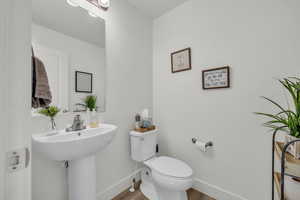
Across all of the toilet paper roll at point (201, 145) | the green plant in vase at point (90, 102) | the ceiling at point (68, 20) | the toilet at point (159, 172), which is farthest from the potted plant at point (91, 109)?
the toilet paper roll at point (201, 145)

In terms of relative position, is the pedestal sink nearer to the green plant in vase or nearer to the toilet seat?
the green plant in vase

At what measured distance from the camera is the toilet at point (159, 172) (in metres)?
1.16

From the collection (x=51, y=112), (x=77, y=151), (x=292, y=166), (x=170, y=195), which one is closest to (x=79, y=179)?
(x=77, y=151)

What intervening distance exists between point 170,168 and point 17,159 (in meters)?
1.18

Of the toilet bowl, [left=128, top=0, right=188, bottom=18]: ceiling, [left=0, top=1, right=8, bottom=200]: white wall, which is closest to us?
[left=0, top=1, right=8, bottom=200]: white wall

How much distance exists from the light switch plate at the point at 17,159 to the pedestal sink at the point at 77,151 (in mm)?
385

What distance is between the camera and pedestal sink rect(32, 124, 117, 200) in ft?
2.68

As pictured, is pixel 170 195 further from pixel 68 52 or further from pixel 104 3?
pixel 104 3

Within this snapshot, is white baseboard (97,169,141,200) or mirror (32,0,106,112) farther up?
mirror (32,0,106,112)

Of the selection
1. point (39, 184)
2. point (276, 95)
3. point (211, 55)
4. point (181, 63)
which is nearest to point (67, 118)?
point (39, 184)

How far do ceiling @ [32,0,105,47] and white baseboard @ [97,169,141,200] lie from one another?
5.04 ft

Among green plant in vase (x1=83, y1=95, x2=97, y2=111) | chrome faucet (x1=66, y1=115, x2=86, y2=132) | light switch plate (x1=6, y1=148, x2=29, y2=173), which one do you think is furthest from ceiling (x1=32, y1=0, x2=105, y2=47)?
light switch plate (x1=6, y1=148, x2=29, y2=173)

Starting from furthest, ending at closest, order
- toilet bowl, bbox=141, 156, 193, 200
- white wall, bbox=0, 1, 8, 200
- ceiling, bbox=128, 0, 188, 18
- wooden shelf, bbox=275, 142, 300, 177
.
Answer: ceiling, bbox=128, 0, 188, 18
toilet bowl, bbox=141, 156, 193, 200
wooden shelf, bbox=275, 142, 300, 177
white wall, bbox=0, 1, 8, 200

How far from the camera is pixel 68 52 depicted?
3.88 ft
